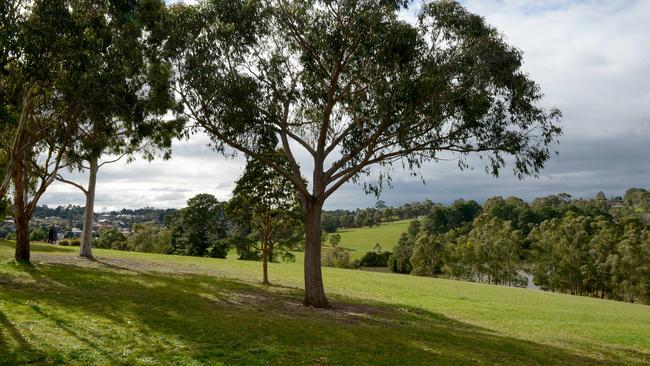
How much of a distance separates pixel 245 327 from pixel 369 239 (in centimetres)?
12187

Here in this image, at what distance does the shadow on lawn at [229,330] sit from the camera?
1142 centimetres

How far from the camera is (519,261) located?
8550 cm

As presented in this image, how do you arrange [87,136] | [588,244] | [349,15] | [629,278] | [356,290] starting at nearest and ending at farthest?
[349,15], [87,136], [356,290], [629,278], [588,244]

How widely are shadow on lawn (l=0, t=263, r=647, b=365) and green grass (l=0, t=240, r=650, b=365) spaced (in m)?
0.04

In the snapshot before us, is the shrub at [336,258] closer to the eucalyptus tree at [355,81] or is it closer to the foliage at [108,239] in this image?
the foliage at [108,239]

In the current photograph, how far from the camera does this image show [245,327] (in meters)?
14.9

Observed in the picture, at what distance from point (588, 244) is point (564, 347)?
217ft

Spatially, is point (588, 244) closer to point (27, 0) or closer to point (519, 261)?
point (519, 261)

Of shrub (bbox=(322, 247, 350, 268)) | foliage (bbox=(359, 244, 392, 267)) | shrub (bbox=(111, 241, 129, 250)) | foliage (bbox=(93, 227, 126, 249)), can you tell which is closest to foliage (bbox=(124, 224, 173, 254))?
shrub (bbox=(111, 241, 129, 250))

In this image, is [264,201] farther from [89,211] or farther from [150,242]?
[150,242]

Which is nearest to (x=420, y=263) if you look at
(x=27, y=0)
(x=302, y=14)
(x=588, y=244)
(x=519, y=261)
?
(x=519, y=261)

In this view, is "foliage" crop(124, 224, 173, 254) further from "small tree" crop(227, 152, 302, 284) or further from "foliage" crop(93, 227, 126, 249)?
"small tree" crop(227, 152, 302, 284)

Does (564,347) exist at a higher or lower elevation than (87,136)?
lower

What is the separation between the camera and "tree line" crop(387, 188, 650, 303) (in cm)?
6769
